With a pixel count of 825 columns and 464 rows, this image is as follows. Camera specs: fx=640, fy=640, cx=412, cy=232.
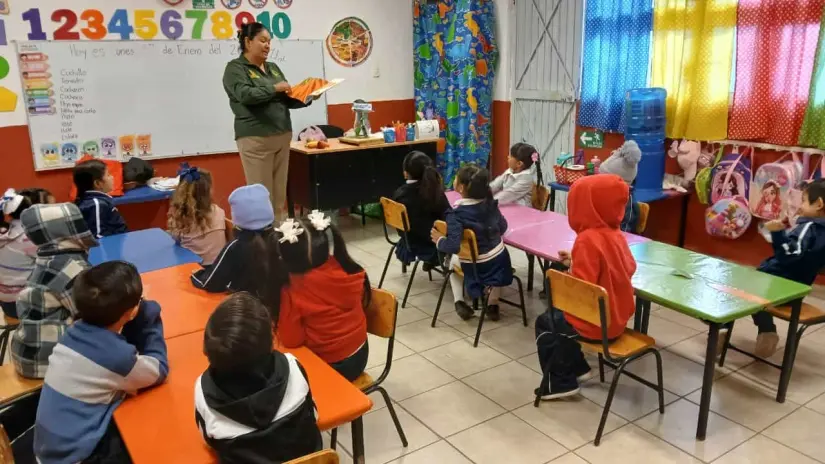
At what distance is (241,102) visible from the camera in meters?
4.46

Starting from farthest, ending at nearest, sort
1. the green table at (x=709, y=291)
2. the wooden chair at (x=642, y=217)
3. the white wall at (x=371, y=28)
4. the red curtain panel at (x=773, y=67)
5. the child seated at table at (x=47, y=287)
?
the white wall at (x=371, y=28) < the red curtain panel at (x=773, y=67) < the wooden chair at (x=642, y=217) < the green table at (x=709, y=291) < the child seated at table at (x=47, y=287)

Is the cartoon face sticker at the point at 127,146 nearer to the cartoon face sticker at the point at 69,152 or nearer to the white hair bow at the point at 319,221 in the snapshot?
the cartoon face sticker at the point at 69,152

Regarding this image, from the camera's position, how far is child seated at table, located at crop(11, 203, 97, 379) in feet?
6.91

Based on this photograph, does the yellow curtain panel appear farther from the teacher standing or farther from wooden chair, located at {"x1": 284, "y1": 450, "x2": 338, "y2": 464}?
wooden chair, located at {"x1": 284, "y1": 450, "x2": 338, "y2": 464}

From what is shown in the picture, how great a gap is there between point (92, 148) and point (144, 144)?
411 mm

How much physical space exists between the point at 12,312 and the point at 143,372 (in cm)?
169

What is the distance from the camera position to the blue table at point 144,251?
301 centimetres

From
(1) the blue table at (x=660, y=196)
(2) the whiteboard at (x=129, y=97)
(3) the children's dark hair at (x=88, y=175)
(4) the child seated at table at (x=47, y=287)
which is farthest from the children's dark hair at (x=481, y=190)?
(2) the whiteboard at (x=129, y=97)

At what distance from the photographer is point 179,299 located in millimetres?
2488

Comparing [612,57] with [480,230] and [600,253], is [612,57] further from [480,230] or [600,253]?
[600,253]

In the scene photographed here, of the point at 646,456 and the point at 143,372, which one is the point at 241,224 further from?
the point at 646,456

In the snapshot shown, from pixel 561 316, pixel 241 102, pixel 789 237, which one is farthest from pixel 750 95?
pixel 241 102

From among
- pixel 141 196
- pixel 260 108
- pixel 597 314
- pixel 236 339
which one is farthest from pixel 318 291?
pixel 141 196

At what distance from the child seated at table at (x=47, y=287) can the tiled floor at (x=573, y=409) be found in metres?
1.20
